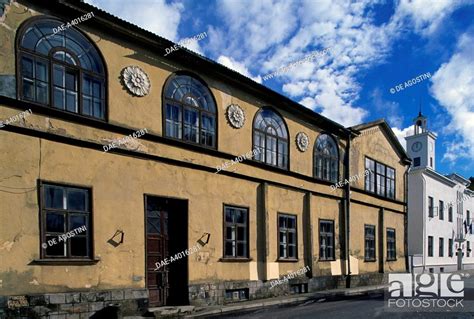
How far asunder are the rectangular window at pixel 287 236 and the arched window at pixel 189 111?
461cm

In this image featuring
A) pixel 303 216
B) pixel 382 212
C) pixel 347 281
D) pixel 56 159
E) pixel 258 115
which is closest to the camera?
pixel 56 159

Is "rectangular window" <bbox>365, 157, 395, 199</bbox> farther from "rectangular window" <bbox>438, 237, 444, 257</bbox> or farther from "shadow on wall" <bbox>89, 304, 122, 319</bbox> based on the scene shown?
"shadow on wall" <bbox>89, 304, 122, 319</bbox>

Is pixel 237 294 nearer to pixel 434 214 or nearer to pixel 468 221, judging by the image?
pixel 434 214

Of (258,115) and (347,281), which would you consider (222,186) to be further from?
(347,281)

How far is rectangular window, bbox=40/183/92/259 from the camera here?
30.7 feet

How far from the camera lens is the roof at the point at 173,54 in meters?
10.1

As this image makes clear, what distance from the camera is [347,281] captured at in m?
19.5

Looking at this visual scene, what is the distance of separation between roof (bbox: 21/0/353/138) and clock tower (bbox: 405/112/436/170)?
2170 centimetres

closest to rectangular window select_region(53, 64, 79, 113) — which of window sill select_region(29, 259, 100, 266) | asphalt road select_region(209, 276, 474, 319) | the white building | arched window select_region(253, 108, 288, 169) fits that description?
window sill select_region(29, 259, 100, 266)

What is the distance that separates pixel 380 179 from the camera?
76.7 feet

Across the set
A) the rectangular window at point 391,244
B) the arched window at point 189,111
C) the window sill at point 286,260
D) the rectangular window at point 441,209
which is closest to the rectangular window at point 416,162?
the rectangular window at point 441,209

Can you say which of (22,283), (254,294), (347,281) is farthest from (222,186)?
(347,281)

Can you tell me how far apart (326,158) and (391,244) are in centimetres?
826

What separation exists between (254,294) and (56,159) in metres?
8.27
